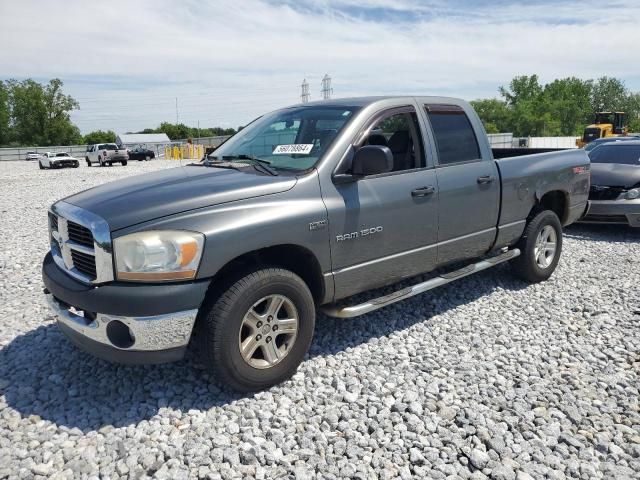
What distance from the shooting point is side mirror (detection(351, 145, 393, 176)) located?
3.54 m

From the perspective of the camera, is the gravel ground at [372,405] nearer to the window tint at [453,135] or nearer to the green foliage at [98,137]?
the window tint at [453,135]

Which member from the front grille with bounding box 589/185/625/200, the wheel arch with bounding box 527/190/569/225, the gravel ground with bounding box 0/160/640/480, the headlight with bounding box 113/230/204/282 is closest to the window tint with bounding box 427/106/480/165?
the wheel arch with bounding box 527/190/569/225

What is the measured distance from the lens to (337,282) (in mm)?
3742

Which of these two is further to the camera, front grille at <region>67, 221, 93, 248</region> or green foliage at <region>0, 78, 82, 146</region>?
green foliage at <region>0, 78, 82, 146</region>

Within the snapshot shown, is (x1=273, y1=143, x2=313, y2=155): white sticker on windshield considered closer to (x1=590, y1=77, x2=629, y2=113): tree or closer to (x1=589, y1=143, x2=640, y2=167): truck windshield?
(x1=589, y1=143, x2=640, y2=167): truck windshield

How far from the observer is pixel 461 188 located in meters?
4.55

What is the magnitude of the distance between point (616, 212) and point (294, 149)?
6.31 metres

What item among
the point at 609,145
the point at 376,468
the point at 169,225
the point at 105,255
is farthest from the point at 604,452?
the point at 609,145

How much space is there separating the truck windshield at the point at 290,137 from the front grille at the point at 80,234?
1403 mm

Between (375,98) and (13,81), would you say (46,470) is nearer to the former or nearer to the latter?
(375,98)

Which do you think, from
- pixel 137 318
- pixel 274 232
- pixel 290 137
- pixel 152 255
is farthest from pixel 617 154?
pixel 137 318

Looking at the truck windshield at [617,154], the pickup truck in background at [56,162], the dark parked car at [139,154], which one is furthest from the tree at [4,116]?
the truck windshield at [617,154]

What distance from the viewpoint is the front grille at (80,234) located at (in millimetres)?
3158

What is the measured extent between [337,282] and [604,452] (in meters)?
1.92
